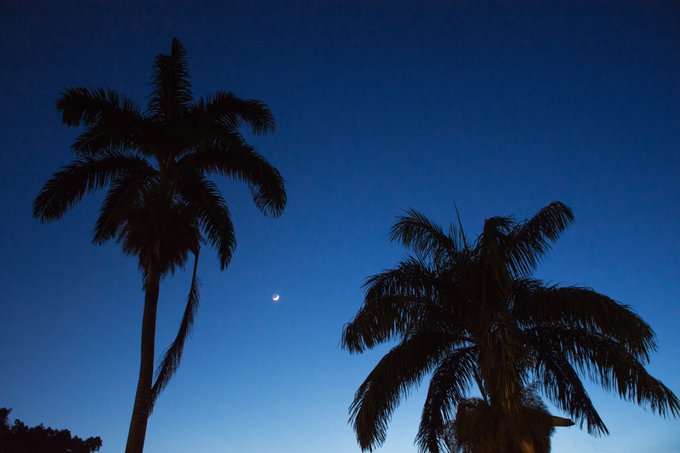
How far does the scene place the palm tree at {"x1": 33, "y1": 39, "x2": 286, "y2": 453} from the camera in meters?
12.0

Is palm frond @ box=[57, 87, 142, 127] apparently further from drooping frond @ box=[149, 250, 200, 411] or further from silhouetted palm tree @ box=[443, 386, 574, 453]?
silhouetted palm tree @ box=[443, 386, 574, 453]

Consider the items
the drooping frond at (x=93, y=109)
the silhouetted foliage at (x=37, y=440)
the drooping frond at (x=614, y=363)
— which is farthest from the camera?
the silhouetted foliage at (x=37, y=440)

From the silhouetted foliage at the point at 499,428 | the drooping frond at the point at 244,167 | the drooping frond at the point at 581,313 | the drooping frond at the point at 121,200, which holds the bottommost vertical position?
the silhouetted foliage at the point at 499,428

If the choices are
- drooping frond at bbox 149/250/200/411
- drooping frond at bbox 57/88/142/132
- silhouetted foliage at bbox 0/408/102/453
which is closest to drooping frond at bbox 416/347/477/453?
drooping frond at bbox 149/250/200/411

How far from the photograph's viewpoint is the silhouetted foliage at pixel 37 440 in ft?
102

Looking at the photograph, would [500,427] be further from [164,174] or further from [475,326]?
[164,174]

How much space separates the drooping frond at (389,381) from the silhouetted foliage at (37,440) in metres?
32.4

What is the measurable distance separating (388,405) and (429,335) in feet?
5.94

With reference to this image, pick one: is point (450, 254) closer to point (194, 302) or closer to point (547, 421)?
point (547, 421)

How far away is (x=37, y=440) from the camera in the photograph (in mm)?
32250

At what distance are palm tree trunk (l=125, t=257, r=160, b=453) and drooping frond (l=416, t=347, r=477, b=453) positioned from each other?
6408 millimetres

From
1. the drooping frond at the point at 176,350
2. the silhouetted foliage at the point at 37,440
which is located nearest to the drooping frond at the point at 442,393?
the drooping frond at the point at 176,350

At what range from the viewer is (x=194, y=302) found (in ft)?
40.5

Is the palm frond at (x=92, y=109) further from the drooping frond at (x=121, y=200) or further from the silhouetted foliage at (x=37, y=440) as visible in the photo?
the silhouetted foliage at (x=37, y=440)
